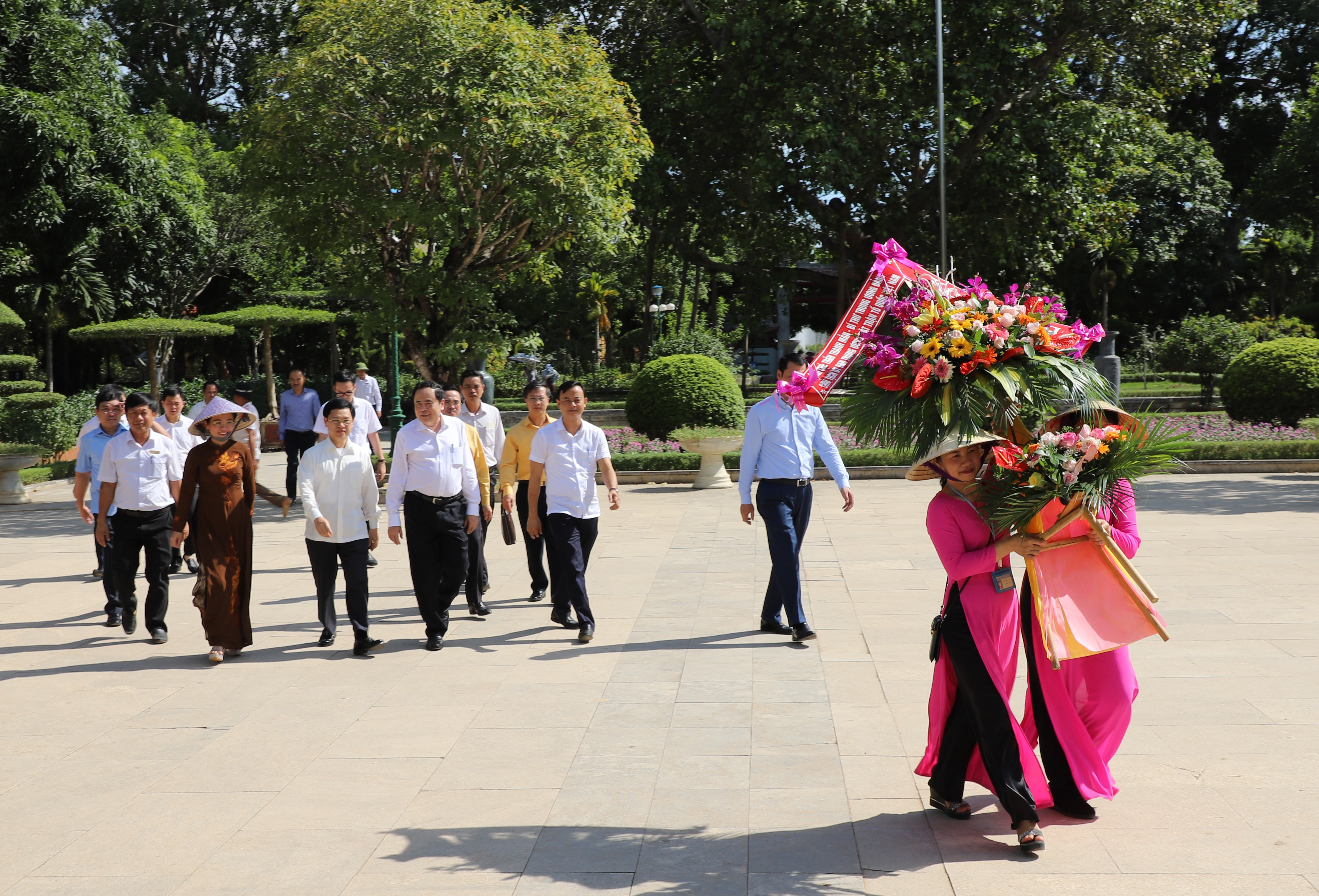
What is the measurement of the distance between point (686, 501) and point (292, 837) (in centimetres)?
1046

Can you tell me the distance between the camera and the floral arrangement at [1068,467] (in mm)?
3771

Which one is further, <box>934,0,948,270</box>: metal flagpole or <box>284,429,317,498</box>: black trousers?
<box>934,0,948,270</box>: metal flagpole

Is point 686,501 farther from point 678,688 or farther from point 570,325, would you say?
point 570,325

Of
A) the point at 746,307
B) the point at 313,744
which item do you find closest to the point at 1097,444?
the point at 313,744

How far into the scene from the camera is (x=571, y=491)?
24.3ft

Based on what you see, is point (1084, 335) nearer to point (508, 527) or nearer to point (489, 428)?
point (508, 527)

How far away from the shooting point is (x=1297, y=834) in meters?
3.92

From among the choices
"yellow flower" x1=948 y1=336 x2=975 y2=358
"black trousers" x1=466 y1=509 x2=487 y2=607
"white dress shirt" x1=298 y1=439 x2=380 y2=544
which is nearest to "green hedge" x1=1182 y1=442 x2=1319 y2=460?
"black trousers" x1=466 y1=509 x2=487 y2=607

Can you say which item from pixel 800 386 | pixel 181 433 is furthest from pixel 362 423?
pixel 800 386

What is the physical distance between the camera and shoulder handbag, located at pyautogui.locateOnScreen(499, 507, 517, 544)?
8.32 m

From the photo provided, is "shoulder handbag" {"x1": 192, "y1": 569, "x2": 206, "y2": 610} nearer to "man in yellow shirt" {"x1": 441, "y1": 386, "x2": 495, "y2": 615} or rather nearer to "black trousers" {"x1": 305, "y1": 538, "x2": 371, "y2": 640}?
→ "black trousers" {"x1": 305, "y1": 538, "x2": 371, "y2": 640}

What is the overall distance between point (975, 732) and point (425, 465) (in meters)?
4.23

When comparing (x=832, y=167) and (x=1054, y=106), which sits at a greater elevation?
(x=1054, y=106)

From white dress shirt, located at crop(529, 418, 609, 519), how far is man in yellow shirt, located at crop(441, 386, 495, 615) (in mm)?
513
